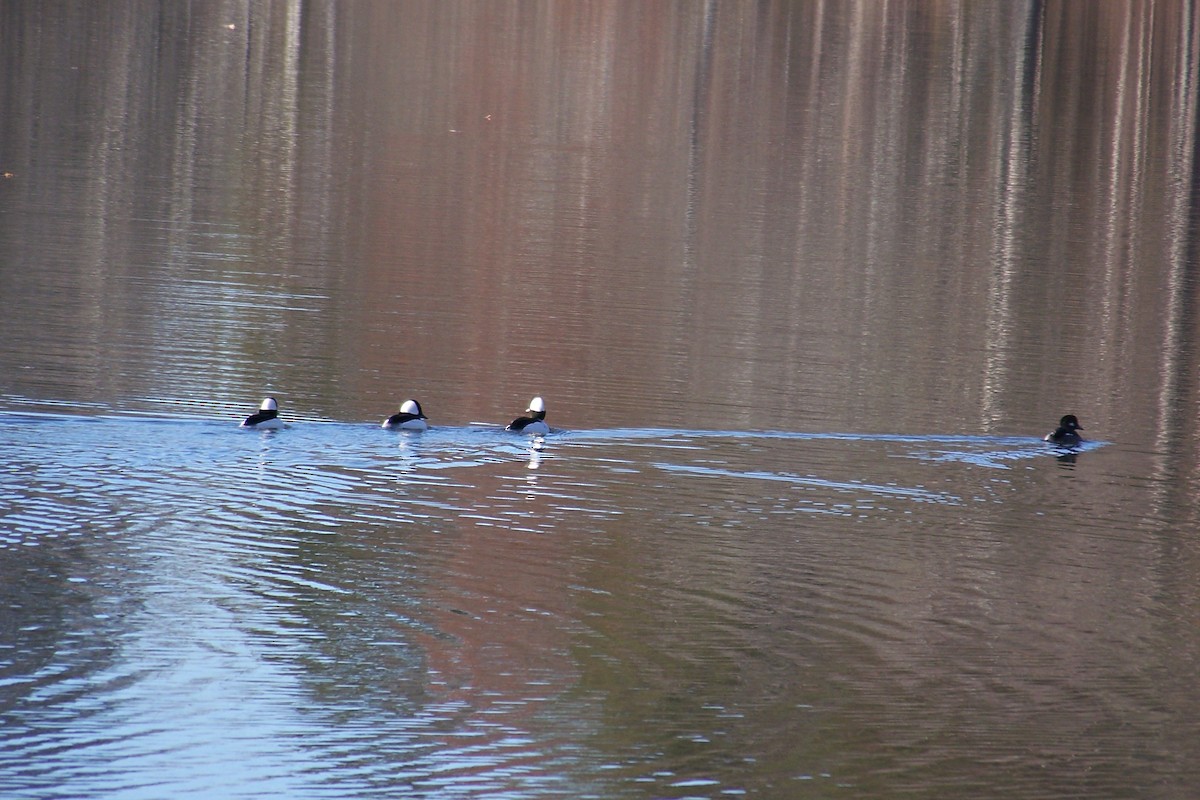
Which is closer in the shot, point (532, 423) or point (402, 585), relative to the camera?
point (402, 585)

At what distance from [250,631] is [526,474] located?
6.22 meters

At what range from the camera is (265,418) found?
Result: 64.1 feet

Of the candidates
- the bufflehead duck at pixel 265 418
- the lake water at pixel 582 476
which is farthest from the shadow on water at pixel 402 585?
the bufflehead duck at pixel 265 418

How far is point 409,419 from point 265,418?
1630 mm

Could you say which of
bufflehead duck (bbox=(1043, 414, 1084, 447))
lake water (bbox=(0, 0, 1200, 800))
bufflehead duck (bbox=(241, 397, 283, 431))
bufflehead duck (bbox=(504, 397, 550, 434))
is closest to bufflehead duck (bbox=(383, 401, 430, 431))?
lake water (bbox=(0, 0, 1200, 800))

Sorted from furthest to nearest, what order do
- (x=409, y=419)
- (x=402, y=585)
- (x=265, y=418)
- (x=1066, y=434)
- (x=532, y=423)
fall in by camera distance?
(x=1066, y=434) < (x=532, y=423) < (x=409, y=419) < (x=265, y=418) < (x=402, y=585)

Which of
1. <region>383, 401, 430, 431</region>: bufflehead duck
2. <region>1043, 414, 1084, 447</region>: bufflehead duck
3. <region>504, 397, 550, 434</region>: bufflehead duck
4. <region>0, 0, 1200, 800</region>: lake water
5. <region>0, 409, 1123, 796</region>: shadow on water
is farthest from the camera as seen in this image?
<region>1043, 414, 1084, 447</region>: bufflehead duck

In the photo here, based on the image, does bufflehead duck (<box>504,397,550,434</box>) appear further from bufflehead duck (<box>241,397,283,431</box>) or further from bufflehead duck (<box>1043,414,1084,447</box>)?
bufflehead duck (<box>1043,414,1084,447</box>)

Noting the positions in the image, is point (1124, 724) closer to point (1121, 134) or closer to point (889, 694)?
point (889, 694)

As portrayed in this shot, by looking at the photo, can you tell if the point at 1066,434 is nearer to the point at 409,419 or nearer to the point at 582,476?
the point at 582,476

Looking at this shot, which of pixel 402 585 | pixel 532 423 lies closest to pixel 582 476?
pixel 532 423

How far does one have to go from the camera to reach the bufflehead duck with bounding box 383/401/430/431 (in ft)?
65.3

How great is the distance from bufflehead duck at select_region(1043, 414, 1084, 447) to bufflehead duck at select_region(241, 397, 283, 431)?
378 inches

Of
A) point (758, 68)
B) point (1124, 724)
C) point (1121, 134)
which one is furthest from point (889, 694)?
point (758, 68)
